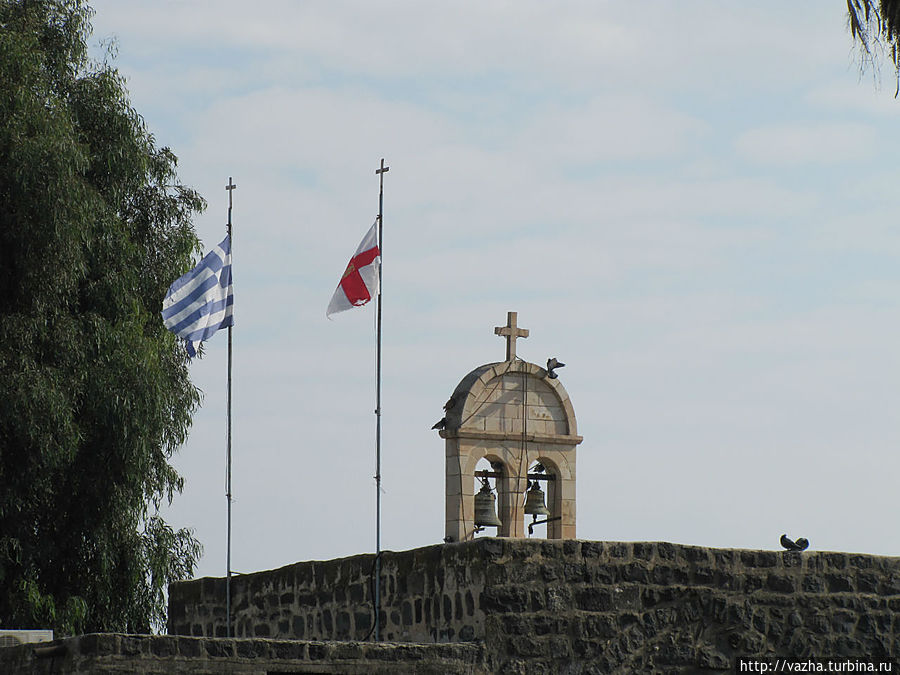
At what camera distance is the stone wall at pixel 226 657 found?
31.2ft

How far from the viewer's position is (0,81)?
67.4 ft

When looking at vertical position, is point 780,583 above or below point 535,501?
below

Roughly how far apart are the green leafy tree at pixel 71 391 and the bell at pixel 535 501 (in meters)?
8.05

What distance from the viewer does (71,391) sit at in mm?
19828

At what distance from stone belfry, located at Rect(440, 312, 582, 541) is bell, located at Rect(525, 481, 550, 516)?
0.09 m

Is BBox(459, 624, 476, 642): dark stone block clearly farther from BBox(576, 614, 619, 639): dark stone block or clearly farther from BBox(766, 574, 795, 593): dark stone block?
BBox(766, 574, 795, 593): dark stone block

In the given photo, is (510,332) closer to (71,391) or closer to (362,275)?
(362,275)

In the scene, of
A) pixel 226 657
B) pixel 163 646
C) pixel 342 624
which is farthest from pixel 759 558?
pixel 163 646

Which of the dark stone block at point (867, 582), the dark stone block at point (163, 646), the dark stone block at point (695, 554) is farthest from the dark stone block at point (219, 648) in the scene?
the dark stone block at point (867, 582)

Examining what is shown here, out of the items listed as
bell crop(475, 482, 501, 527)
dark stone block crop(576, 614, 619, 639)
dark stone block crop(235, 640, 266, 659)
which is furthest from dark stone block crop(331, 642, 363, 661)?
bell crop(475, 482, 501, 527)

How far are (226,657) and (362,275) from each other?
438 cm

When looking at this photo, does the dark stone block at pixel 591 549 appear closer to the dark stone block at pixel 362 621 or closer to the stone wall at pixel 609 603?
the stone wall at pixel 609 603

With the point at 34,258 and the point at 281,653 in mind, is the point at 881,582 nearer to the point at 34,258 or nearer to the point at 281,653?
the point at 281,653

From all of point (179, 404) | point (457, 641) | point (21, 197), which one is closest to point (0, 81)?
point (21, 197)
